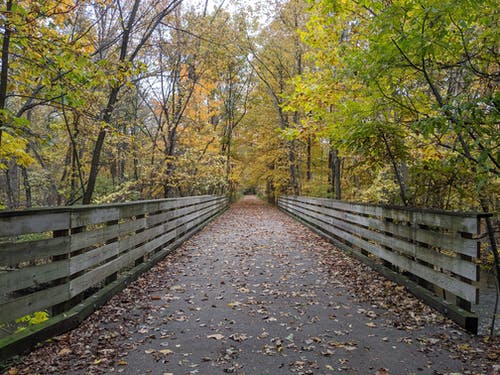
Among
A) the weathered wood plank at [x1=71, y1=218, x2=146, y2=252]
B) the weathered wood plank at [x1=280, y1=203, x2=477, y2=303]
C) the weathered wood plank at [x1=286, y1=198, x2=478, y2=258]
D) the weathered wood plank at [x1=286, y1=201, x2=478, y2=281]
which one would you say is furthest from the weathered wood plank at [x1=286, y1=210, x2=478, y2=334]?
the weathered wood plank at [x1=71, y1=218, x2=146, y2=252]

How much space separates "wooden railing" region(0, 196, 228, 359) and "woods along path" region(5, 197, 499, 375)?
11.0 inches

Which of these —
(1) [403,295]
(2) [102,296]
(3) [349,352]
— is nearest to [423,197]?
(1) [403,295]

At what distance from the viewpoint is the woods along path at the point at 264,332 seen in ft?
8.94

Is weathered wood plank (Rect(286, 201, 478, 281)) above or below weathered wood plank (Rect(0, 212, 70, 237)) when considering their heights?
below

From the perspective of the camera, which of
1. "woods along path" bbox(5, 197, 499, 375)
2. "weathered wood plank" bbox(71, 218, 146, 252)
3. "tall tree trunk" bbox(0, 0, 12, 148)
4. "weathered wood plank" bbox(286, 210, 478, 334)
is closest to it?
"woods along path" bbox(5, 197, 499, 375)

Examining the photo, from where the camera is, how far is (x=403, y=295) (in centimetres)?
437

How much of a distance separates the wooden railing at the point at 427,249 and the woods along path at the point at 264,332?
223 millimetres

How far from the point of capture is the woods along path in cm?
272

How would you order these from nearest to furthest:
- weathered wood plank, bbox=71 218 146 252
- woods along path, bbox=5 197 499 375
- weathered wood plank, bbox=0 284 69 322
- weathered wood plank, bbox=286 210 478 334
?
weathered wood plank, bbox=0 284 69 322 < woods along path, bbox=5 197 499 375 < weathered wood plank, bbox=286 210 478 334 < weathered wood plank, bbox=71 218 146 252

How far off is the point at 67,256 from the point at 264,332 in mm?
2148

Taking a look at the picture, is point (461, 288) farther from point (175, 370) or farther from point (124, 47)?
point (124, 47)

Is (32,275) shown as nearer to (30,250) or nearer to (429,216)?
(30,250)

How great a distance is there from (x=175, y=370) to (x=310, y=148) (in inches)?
763

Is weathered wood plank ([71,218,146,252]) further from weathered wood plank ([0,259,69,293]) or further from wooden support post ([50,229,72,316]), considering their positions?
weathered wood plank ([0,259,69,293])
